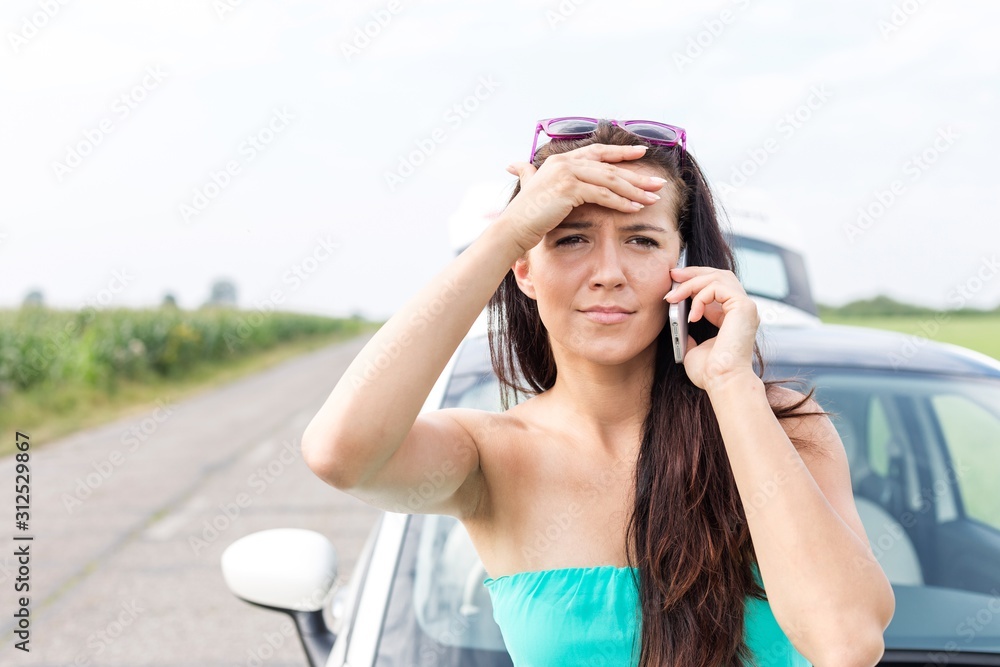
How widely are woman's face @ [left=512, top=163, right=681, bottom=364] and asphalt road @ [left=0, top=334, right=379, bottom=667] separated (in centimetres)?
359

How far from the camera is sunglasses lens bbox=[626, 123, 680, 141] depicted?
1.68 m

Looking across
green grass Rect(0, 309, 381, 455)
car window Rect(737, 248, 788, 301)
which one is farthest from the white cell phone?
green grass Rect(0, 309, 381, 455)

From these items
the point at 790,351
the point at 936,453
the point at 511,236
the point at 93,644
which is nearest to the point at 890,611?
the point at 511,236

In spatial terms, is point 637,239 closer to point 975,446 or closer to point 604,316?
point 604,316

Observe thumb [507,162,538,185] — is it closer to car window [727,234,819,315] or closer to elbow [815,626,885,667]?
elbow [815,626,885,667]

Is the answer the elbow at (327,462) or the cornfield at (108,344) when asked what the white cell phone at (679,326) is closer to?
the elbow at (327,462)

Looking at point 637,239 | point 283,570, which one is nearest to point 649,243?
point 637,239

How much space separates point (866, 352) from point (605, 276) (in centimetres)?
129

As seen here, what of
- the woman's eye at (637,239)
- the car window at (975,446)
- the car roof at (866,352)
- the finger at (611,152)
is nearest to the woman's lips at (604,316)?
the woman's eye at (637,239)

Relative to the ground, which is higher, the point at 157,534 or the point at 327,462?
the point at 327,462

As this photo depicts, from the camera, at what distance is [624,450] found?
1.72 m

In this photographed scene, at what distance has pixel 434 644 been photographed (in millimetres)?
1848

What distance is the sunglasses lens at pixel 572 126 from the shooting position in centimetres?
167

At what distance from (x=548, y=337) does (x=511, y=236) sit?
374 mm
